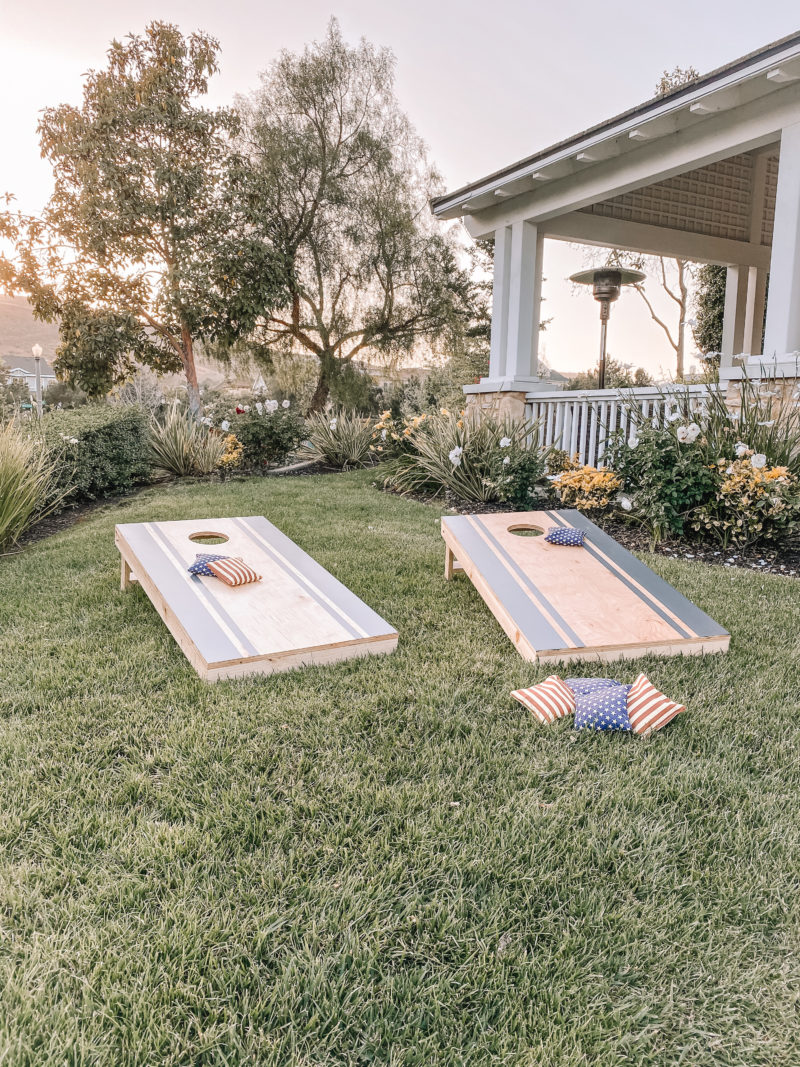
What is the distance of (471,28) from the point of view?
10.7m

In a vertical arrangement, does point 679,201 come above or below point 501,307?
above

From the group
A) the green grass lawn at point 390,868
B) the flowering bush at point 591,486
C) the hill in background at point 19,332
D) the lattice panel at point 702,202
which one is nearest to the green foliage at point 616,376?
the lattice panel at point 702,202

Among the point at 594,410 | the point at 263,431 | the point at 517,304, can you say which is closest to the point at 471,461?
the point at 594,410

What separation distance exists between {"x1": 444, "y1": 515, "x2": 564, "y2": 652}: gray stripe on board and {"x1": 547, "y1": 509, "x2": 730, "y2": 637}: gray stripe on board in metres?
0.57

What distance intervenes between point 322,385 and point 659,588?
612 inches

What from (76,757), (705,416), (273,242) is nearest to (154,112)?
(273,242)

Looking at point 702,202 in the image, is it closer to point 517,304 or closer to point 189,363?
point 517,304

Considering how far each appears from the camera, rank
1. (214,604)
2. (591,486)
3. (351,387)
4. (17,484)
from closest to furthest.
→ (214,604) < (17,484) < (591,486) < (351,387)

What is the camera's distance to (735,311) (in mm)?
9188

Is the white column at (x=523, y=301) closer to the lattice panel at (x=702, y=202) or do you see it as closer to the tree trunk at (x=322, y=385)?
the lattice panel at (x=702, y=202)

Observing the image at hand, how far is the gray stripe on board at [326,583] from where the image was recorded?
273 cm

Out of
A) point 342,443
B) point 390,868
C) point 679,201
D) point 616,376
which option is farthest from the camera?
point 616,376

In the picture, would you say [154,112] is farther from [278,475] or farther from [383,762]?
[383,762]

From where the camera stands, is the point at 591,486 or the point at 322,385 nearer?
the point at 591,486
